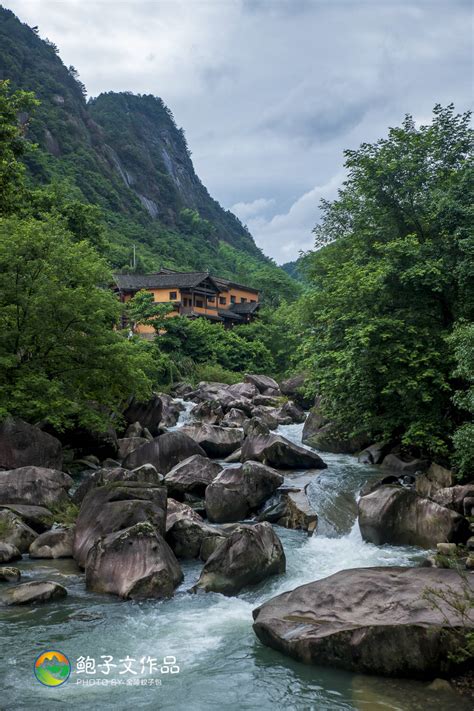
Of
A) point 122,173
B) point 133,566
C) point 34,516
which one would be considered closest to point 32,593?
point 133,566

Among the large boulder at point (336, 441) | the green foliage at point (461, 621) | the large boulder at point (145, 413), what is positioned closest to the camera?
the green foliage at point (461, 621)

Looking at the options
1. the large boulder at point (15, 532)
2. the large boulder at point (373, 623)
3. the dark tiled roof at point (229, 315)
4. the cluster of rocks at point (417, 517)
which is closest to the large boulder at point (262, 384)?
the dark tiled roof at point (229, 315)

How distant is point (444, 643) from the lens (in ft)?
23.5

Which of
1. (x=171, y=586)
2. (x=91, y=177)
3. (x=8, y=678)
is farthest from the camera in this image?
(x=91, y=177)

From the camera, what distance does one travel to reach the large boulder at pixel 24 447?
54.3ft

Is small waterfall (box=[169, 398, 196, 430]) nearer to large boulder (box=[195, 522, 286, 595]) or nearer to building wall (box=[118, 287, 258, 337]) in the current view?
building wall (box=[118, 287, 258, 337])

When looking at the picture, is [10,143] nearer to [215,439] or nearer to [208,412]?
[215,439]

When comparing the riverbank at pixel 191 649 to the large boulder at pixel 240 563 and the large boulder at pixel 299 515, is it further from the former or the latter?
the large boulder at pixel 299 515

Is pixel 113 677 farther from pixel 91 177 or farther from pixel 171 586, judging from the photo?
pixel 91 177

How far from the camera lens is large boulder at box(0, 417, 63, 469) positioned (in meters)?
16.6

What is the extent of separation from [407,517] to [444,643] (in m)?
5.75

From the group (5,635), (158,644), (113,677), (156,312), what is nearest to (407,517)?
(158,644)

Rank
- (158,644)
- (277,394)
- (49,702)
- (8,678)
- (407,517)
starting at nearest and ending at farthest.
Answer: (49,702) < (8,678) < (158,644) < (407,517) < (277,394)

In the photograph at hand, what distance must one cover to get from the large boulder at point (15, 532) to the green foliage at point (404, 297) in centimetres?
905
